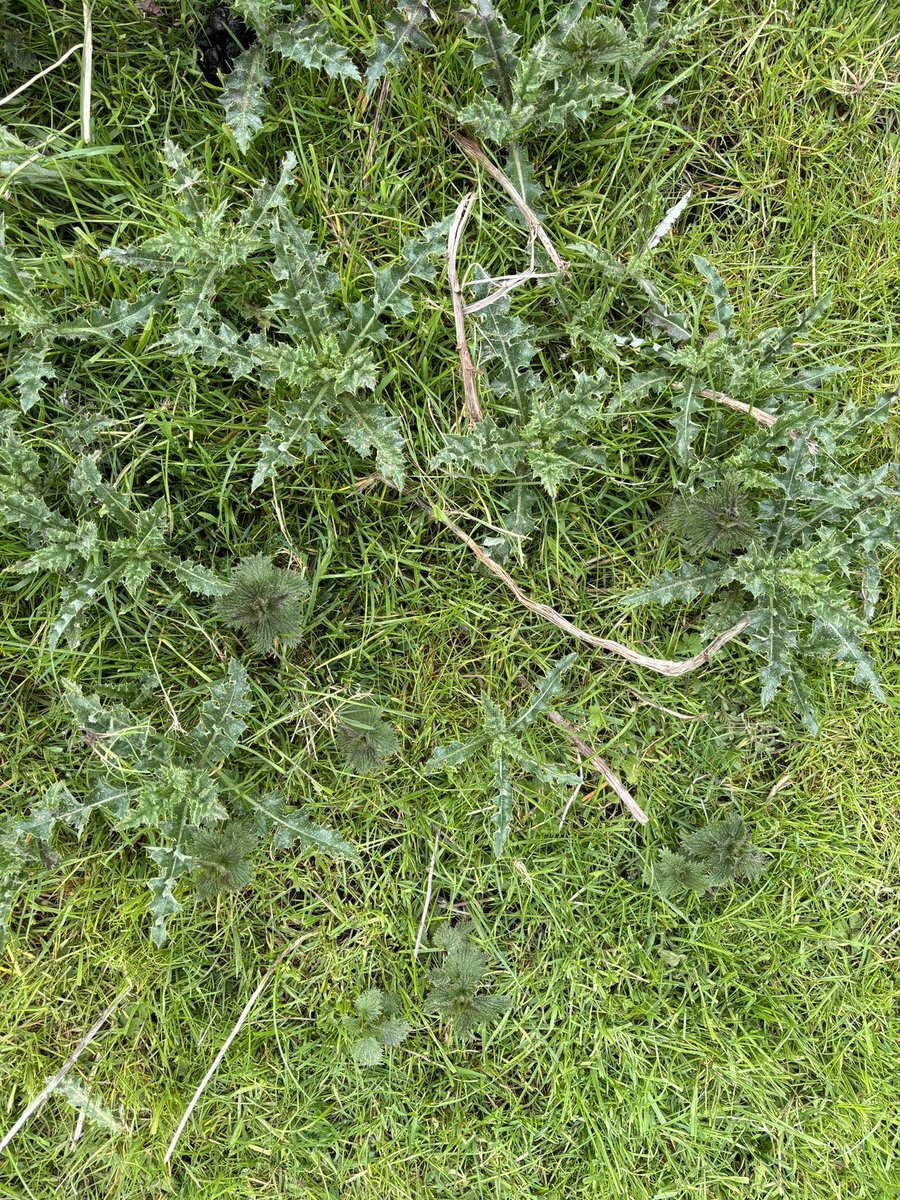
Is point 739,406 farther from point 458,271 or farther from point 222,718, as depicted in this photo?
point 222,718

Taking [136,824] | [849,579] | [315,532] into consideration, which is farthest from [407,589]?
[849,579]

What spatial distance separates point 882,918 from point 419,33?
316cm

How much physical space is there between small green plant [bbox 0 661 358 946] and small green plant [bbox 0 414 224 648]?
0.27 m

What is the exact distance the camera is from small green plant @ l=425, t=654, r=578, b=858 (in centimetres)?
229

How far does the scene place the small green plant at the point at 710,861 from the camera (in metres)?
2.40

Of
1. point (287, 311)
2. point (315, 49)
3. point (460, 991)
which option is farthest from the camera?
point (460, 991)

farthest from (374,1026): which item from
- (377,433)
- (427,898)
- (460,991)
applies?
(377,433)

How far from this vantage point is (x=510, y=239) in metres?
2.36

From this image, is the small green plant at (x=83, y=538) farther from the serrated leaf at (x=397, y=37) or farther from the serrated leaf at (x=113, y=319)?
the serrated leaf at (x=397, y=37)

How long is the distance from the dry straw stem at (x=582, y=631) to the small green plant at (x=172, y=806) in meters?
0.78

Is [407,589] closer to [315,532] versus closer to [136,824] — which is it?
[315,532]

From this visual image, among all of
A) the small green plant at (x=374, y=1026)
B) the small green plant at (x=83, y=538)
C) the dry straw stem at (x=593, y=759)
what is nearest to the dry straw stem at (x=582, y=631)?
the dry straw stem at (x=593, y=759)

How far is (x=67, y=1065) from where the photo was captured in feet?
7.82

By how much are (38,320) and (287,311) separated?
72 centimetres
